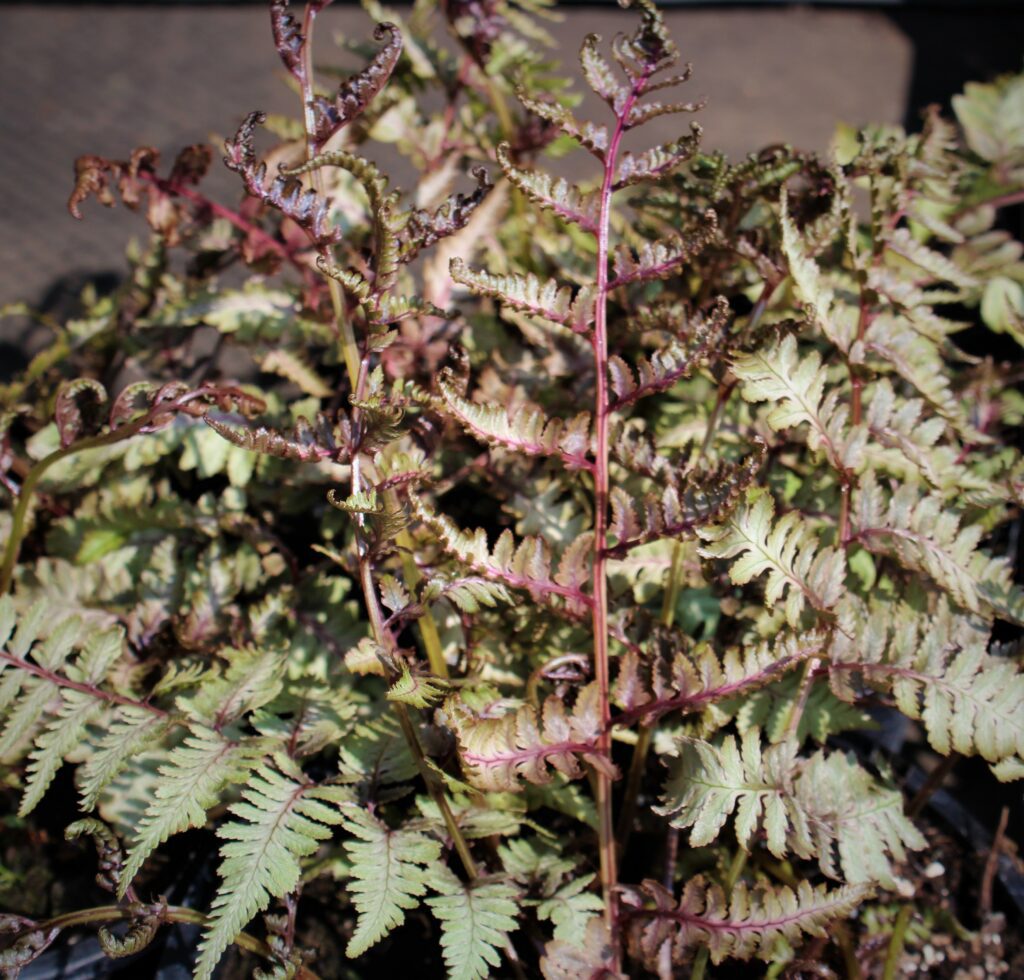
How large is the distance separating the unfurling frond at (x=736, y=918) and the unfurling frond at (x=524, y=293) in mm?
939

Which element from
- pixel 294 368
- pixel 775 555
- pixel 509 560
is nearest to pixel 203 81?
pixel 294 368

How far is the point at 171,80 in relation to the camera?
15.6 feet

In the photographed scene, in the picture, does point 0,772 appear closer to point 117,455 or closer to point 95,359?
point 117,455

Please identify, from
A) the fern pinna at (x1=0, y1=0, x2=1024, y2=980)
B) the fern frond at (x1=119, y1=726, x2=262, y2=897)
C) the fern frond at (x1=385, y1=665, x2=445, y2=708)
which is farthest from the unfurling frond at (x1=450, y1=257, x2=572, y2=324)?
the fern frond at (x1=119, y1=726, x2=262, y2=897)

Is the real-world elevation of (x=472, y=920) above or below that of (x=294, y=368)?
below

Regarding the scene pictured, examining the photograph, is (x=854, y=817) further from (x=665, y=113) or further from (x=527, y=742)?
(x=665, y=113)

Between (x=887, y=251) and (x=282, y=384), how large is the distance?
1.56m

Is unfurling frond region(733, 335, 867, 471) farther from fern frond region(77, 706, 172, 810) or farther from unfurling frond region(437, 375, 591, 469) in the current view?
fern frond region(77, 706, 172, 810)

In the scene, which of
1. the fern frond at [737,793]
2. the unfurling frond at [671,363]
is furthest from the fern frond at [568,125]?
the fern frond at [737,793]

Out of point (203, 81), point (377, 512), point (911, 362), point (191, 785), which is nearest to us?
point (377, 512)

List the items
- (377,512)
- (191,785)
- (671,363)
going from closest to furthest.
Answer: (377,512)
(191,785)
(671,363)

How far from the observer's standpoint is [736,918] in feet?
5.03

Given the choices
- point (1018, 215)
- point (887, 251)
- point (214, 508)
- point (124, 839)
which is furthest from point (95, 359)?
point (1018, 215)

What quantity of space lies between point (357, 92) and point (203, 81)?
3911 mm
